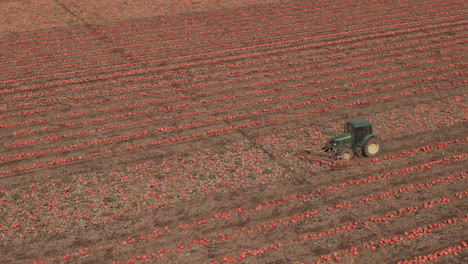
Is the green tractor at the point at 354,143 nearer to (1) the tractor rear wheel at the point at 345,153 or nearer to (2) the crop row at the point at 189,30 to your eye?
(1) the tractor rear wheel at the point at 345,153

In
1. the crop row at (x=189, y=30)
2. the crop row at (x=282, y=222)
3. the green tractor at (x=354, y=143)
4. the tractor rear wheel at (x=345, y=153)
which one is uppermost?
the crop row at (x=189, y=30)

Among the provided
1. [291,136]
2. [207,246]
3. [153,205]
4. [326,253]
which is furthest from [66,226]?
[291,136]

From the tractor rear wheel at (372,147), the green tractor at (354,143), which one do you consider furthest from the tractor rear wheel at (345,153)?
the tractor rear wheel at (372,147)

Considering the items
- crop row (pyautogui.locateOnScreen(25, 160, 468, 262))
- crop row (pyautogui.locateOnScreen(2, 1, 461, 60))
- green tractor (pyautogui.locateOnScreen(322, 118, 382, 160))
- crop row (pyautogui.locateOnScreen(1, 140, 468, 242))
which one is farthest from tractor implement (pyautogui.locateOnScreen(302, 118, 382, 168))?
crop row (pyautogui.locateOnScreen(2, 1, 461, 60))

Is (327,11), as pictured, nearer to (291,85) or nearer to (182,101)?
(291,85)

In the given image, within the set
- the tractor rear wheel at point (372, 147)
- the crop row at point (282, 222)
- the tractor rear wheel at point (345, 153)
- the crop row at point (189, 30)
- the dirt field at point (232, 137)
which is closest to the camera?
the crop row at point (282, 222)

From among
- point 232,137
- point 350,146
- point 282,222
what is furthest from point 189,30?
point 282,222
